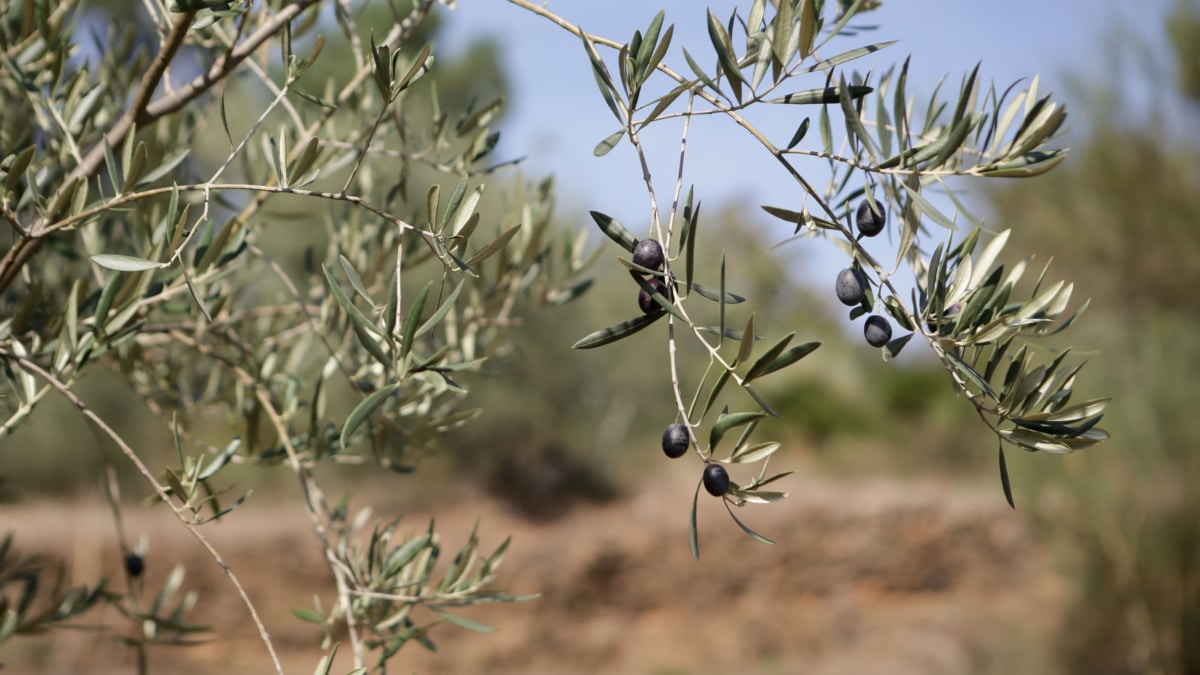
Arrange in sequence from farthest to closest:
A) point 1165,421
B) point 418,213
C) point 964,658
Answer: point 964,658, point 1165,421, point 418,213

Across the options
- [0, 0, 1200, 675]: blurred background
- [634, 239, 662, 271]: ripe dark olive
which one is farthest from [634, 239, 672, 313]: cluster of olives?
[0, 0, 1200, 675]: blurred background

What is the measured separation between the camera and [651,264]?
0.65 metres

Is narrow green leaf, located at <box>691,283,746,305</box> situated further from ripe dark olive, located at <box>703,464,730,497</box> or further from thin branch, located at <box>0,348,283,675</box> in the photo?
thin branch, located at <box>0,348,283,675</box>

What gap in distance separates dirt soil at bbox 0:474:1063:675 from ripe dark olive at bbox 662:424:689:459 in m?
6.78

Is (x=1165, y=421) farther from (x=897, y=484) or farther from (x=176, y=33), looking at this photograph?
(x=176, y=33)

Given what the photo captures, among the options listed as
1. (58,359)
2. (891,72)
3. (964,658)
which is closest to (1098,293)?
(964,658)

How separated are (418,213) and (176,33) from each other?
404 mm

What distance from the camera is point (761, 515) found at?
9.88 meters

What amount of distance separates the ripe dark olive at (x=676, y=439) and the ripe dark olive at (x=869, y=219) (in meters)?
0.21

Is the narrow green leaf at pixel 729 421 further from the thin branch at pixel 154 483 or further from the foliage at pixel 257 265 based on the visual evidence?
the thin branch at pixel 154 483

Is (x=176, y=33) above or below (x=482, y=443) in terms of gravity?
above

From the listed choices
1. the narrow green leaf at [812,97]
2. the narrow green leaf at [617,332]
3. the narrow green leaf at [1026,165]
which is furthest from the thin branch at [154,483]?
the narrow green leaf at [1026,165]

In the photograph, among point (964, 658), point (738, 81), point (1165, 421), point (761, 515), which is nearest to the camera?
point (738, 81)

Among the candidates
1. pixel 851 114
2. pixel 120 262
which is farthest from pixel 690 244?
pixel 120 262
